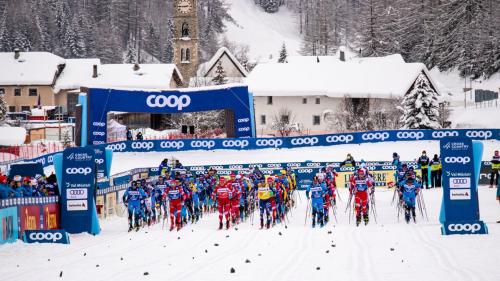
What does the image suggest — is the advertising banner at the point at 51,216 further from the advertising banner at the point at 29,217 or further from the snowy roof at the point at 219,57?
the snowy roof at the point at 219,57

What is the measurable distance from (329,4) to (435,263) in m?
169

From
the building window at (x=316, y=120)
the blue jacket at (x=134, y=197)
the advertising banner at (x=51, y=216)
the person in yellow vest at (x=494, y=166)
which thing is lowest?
A: the advertising banner at (x=51, y=216)

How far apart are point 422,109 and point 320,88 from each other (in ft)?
54.0

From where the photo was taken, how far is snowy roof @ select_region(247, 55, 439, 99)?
235ft

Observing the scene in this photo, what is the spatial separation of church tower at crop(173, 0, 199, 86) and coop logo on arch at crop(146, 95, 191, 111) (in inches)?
1854

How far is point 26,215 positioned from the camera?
2208 centimetres

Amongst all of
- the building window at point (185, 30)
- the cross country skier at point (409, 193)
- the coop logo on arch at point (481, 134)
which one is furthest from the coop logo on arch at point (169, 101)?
the building window at point (185, 30)

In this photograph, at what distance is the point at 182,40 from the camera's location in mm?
96000

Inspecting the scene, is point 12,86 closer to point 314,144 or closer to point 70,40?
point 70,40

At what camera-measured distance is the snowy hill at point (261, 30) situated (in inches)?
5969

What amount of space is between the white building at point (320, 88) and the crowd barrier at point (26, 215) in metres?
48.4

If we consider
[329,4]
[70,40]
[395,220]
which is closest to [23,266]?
[395,220]

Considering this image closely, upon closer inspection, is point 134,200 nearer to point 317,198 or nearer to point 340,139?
point 317,198

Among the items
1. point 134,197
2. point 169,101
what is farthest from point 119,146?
point 134,197
